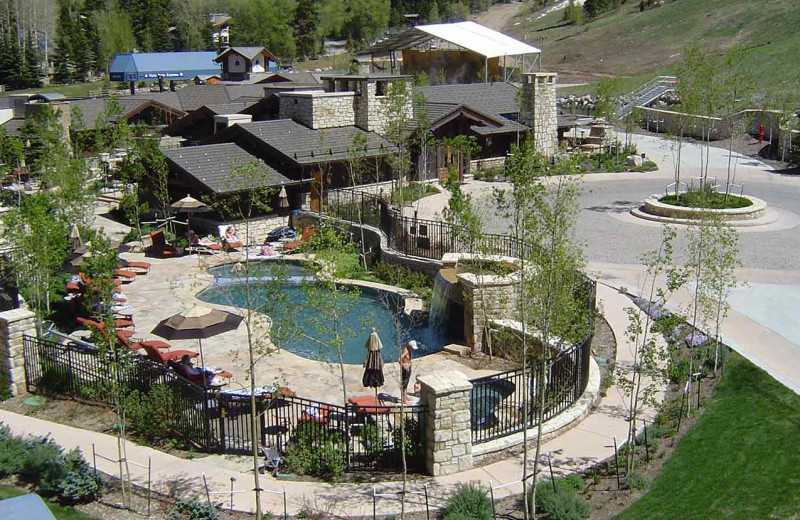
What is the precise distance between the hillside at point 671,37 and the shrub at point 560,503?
62892 millimetres

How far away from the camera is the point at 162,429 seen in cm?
1686

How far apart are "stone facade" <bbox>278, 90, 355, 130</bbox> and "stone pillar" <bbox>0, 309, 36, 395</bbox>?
21002mm

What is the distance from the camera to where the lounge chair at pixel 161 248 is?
1251 inches

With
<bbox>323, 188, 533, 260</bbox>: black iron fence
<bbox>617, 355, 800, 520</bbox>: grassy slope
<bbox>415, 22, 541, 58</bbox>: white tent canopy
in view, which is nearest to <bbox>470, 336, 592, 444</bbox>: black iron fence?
<bbox>617, 355, 800, 520</bbox>: grassy slope

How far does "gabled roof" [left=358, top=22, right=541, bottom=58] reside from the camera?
64.0m

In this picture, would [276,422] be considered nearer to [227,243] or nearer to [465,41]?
[227,243]

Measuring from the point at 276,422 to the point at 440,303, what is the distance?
8.61m

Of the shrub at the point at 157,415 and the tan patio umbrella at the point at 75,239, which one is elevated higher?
the tan patio umbrella at the point at 75,239

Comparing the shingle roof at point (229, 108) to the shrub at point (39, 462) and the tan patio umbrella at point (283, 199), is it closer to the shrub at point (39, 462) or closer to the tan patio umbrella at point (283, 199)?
the tan patio umbrella at point (283, 199)

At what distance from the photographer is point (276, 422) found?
53.6 feet

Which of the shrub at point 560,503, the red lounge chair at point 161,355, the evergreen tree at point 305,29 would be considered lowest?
the shrub at point 560,503

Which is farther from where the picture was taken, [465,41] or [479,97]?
[465,41]

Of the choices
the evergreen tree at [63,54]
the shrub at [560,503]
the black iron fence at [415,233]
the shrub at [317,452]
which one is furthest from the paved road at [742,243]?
the evergreen tree at [63,54]

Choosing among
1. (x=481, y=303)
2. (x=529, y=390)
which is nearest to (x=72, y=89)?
(x=481, y=303)
